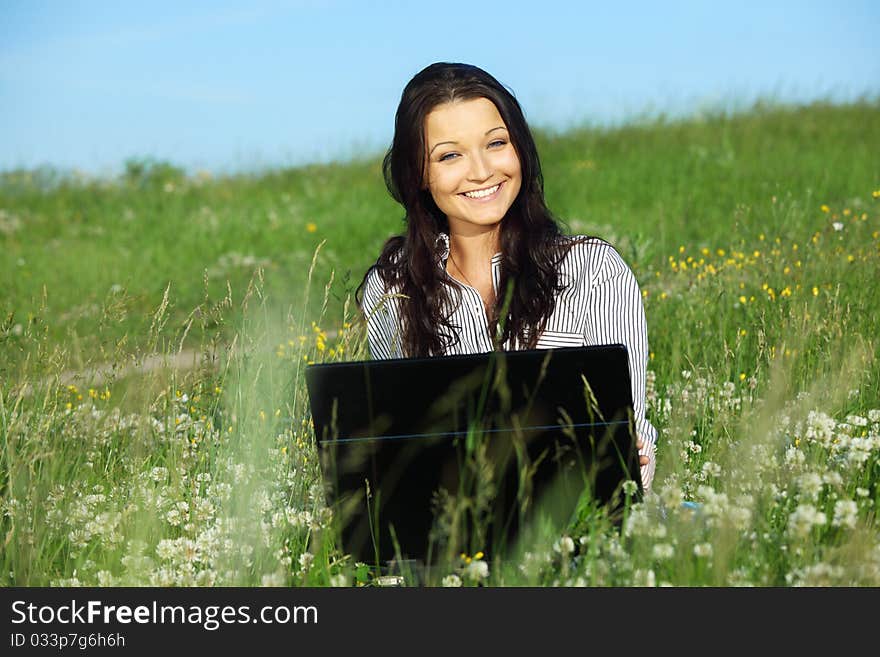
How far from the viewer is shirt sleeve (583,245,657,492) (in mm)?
3627

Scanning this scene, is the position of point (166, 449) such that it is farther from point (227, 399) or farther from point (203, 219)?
point (203, 219)

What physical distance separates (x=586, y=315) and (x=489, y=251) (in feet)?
1.60

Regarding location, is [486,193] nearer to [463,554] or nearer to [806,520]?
[463,554]

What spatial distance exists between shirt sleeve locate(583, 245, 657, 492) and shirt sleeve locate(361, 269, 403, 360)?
786 millimetres

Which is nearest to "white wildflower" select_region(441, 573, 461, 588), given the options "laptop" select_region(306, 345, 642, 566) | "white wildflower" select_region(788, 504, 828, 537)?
"laptop" select_region(306, 345, 642, 566)

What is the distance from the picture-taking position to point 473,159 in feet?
12.4

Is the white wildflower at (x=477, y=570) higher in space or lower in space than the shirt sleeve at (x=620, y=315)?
lower

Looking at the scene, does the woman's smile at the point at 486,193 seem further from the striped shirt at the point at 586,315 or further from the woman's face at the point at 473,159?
the striped shirt at the point at 586,315

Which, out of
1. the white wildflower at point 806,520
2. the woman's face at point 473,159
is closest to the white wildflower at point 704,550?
the white wildflower at point 806,520

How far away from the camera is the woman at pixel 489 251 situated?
375 cm

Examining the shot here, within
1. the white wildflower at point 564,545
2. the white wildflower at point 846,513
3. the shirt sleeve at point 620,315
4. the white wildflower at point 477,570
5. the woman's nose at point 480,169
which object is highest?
the woman's nose at point 480,169

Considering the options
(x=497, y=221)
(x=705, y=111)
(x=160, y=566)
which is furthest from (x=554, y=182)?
(x=160, y=566)

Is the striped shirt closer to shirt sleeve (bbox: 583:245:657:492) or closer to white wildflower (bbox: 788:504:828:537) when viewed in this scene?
shirt sleeve (bbox: 583:245:657:492)
